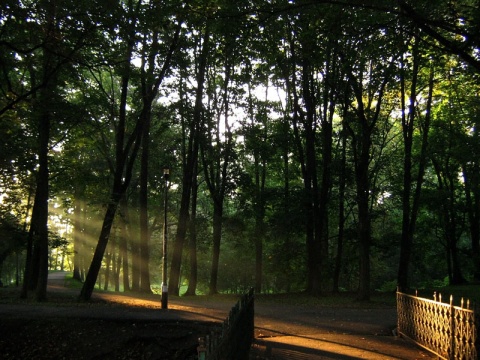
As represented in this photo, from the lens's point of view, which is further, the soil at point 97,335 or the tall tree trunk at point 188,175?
the tall tree trunk at point 188,175

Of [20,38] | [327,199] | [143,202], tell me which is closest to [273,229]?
[327,199]

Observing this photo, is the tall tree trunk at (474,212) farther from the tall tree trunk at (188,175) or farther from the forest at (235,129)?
the tall tree trunk at (188,175)

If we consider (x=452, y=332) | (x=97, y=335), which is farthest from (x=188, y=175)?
(x=452, y=332)

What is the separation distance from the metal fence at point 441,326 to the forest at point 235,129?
202cm

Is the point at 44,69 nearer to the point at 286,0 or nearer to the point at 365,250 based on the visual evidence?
the point at 286,0

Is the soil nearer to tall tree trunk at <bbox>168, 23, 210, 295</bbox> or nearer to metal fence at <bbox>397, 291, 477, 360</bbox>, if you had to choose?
metal fence at <bbox>397, 291, 477, 360</bbox>

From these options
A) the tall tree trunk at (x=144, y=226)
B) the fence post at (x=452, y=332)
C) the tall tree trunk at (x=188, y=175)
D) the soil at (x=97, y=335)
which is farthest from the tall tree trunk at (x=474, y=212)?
the soil at (x=97, y=335)

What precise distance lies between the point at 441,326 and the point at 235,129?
19354 millimetres

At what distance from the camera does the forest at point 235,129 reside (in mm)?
11273

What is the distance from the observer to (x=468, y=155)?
20812mm

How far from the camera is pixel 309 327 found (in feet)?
39.4

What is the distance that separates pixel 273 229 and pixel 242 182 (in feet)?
12.3

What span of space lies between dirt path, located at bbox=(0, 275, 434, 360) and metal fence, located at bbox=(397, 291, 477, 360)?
14.2 inches

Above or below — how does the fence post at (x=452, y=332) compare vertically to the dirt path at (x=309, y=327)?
above
